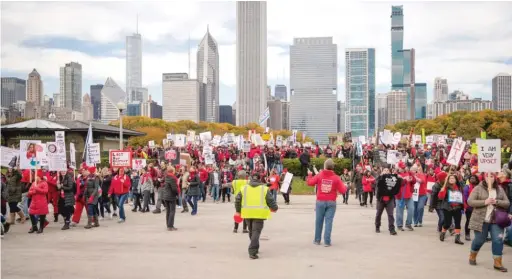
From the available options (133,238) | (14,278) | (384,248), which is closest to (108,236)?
(133,238)

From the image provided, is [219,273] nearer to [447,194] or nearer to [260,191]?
[260,191]

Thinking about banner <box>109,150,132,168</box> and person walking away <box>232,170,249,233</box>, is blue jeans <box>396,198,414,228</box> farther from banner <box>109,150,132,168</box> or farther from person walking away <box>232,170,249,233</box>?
banner <box>109,150,132,168</box>

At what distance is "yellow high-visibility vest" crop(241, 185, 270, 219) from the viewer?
10.9 m

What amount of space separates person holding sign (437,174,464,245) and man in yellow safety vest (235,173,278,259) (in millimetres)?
4610

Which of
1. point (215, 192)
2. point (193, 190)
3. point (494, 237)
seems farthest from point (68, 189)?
point (494, 237)

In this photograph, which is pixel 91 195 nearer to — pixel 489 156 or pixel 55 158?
pixel 55 158

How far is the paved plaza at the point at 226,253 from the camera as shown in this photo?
376 inches

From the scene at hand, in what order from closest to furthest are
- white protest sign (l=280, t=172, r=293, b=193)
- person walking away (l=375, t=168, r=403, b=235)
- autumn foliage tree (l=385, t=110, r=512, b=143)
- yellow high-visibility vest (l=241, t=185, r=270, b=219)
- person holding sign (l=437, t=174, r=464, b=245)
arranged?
yellow high-visibility vest (l=241, t=185, r=270, b=219)
person holding sign (l=437, t=174, r=464, b=245)
person walking away (l=375, t=168, r=403, b=235)
white protest sign (l=280, t=172, r=293, b=193)
autumn foliage tree (l=385, t=110, r=512, b=143)

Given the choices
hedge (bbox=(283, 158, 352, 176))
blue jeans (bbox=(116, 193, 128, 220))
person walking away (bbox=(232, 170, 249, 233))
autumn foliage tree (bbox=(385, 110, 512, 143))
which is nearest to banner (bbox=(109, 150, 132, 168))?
blue jeans (bbox=(116, 193, 128, 220))

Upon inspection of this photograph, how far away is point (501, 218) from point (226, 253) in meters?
5.51

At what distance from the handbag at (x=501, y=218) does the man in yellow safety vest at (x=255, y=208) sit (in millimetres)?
4293

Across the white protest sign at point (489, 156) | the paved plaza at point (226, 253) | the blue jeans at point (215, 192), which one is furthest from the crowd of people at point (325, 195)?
the blue jeans at point (215, 192)

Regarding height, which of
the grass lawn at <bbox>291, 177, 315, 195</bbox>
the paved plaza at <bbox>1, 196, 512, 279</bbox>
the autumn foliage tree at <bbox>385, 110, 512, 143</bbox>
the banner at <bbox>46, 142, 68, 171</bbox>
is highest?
the autumn foliage tree at <bbox>385, 110, 512, 143</bbox>

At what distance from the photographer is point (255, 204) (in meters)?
10.9
